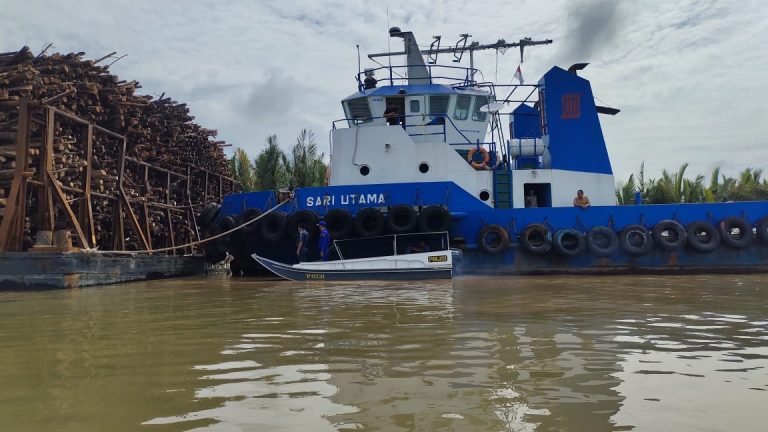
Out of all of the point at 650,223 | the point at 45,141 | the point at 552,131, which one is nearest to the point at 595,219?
the point at 650,223

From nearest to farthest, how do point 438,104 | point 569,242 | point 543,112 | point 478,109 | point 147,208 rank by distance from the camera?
point 569,242 → point 543,112 → point 438,104 → point 478,109 → point 147,208

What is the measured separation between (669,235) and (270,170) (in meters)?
19.9

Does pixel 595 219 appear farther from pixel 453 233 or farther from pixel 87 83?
pixel 87 83

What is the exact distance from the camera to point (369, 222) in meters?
11.2

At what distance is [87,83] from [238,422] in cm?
1194

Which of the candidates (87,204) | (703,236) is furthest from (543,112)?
(87,204)

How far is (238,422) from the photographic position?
2328mm

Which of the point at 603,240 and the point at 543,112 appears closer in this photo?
the point at 603,240

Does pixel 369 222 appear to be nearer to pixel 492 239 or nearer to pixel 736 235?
pixel 492 239

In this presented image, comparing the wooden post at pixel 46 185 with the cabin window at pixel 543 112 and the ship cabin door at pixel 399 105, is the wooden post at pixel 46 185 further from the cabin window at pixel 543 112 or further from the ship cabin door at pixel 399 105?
the cabin window at pixel 543 112

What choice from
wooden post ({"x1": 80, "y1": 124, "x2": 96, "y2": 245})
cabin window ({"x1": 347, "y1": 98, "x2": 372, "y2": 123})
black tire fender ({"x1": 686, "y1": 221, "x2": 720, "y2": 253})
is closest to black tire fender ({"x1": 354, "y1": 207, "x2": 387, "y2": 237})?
cabin window ({"x1": 347, "y1": 98, "x2": 372, "y2": 123})

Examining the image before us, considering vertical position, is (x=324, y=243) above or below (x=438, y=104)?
below

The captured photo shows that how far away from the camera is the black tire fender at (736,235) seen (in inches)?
451

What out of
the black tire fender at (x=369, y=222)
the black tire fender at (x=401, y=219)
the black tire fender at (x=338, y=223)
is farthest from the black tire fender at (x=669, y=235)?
the black tire fender at (x=338, y=223)
